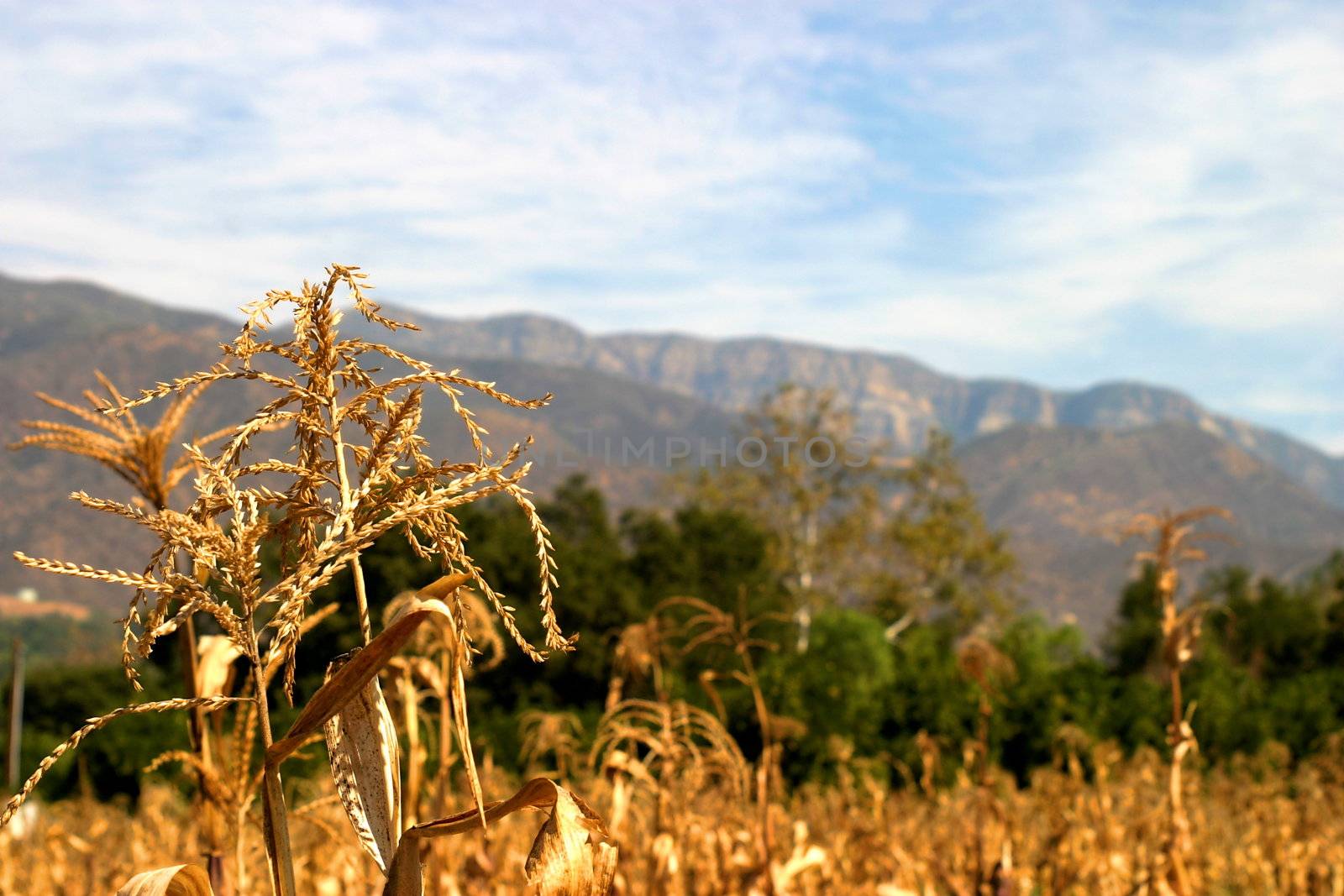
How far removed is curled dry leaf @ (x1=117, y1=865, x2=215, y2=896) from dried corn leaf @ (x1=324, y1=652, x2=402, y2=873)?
12cm

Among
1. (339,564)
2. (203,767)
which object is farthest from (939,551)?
(339,564)

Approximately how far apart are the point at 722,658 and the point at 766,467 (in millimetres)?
29599

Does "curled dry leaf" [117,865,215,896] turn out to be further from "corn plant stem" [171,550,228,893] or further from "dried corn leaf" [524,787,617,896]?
"corn plant stem" [171,550,228,893]

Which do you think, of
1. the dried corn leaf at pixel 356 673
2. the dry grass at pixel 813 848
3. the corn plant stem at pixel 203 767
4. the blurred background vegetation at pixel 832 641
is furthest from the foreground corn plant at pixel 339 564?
the blurred background vegetation at pixel 832 641

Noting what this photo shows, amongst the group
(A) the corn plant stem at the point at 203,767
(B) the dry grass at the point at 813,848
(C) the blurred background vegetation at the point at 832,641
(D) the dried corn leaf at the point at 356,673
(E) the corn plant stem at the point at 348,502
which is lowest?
(C) the blurred background vegetation at the point at 832,641

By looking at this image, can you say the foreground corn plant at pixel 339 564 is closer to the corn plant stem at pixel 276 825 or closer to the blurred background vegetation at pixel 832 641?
the corn plant stem at pixel 276 825

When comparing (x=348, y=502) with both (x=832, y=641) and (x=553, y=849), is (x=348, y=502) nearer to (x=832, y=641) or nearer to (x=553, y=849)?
(x=553, y=849)

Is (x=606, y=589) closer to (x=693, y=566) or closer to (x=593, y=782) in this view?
(x=693, y=566)

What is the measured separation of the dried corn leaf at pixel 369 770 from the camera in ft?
3.27

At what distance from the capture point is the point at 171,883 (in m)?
0.95

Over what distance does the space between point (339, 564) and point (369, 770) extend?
0.69 feet

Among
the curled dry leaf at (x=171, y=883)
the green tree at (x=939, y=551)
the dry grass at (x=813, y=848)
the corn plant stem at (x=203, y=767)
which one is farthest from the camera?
the green tree at (x=939, y=551)

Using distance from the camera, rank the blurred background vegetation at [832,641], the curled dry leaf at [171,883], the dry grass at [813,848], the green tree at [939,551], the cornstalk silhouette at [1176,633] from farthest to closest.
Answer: the green tree at [939,551] < the blurred background vegetation at [832,641] < the dry grass at [813,848] < the cornstalk silhouette at [1176,633] < the curled dry leaf at [171,883]

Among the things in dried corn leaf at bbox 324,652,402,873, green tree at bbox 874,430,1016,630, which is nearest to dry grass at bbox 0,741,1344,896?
dried corn leaf at bbox 324,652,402,873
